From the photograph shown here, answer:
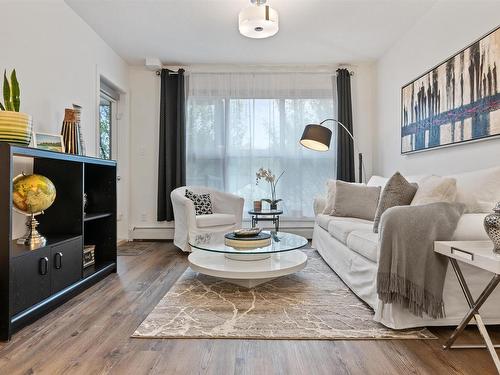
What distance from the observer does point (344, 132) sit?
464 cm

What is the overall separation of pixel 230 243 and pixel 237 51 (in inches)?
107

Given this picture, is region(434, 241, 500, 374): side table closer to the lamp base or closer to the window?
the lamp base

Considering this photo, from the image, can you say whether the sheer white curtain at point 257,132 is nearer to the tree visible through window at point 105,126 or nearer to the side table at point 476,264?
the tree visible through window at point 105,126

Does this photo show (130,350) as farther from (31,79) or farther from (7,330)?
(31,79)

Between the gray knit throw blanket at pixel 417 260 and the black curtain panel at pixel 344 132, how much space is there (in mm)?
2844

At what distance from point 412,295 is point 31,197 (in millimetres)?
2383

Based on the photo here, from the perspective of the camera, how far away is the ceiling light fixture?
2.71 m

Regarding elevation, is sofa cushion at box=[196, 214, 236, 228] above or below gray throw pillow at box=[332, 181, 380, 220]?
below

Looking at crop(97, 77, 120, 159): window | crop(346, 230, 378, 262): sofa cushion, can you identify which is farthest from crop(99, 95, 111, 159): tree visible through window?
crop(346, 230, 378, 262): sofa cushion

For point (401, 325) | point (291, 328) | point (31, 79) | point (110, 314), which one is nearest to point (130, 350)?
point (110, 314)

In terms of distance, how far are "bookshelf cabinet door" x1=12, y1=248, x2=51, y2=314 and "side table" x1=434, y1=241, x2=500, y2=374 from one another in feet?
7.72

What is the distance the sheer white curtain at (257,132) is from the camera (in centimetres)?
464

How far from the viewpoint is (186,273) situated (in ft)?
9.89

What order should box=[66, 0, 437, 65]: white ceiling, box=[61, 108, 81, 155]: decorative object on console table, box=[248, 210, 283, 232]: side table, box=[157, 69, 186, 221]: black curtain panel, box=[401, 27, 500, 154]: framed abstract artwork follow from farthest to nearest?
box=[157, 69, 186, 221]: black curtain panel
box=[248, 210, 283, 232]: side table
box=[66, 0, 437, 65]: white ceiling
box=[61, 108, 81, 155]: decorative object on console table
box=[401, 27, 500, 154]: framed abstract artwork
